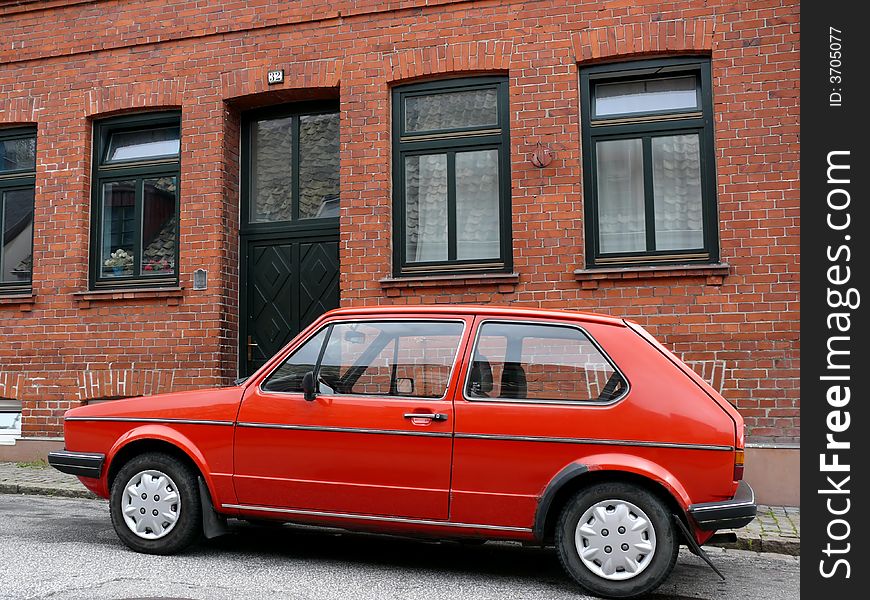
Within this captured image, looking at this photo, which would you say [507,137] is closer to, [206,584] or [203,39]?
[203,39]

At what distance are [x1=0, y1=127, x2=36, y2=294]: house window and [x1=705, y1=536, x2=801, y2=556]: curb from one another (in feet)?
30.2

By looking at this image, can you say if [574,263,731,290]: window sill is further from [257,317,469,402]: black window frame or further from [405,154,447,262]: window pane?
[257,317,469,402]: black window frame

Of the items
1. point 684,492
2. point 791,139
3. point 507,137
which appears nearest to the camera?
point 684,492

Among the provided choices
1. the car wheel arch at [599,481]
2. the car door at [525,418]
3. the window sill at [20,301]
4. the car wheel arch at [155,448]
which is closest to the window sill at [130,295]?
the window sill at [20,301]

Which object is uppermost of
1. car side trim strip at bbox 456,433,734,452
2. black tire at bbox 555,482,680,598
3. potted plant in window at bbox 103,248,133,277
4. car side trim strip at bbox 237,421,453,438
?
potted plant in window at bbox 103,248,133,277

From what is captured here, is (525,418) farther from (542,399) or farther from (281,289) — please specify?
(281,289)

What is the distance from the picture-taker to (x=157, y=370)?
10539mm

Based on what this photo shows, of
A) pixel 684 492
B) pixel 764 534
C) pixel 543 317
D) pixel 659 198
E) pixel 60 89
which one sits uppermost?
pixel 60 89

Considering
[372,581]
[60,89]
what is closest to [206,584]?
[372,581]

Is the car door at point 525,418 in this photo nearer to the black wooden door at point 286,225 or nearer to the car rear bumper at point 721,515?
the car rear bumper at point 721,515

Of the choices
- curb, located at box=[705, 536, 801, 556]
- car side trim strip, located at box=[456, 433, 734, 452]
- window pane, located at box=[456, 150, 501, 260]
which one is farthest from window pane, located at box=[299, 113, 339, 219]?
curb, located at box=[705, 536, 801, 556]

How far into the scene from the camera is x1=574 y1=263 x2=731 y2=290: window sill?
29.1ft

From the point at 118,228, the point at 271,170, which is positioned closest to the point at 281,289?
the point at 271,170

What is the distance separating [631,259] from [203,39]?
5.81m
